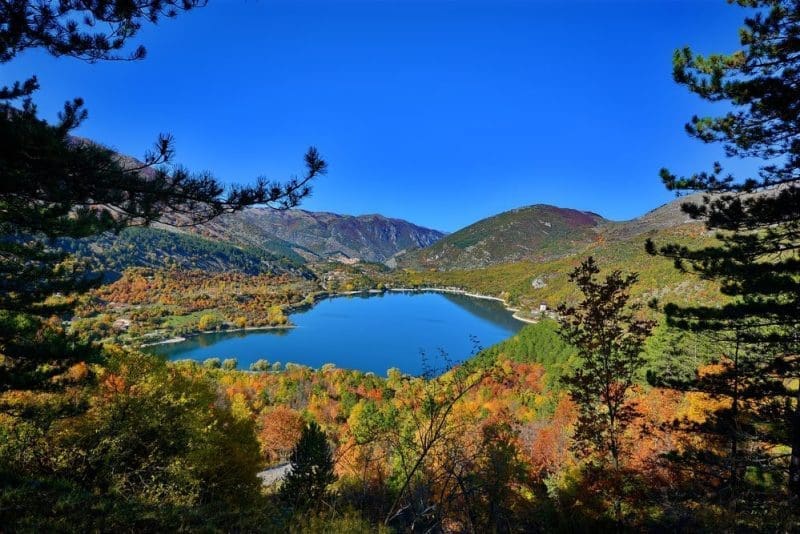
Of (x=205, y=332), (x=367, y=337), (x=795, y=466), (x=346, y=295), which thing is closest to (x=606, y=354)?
(x=795, y=466)

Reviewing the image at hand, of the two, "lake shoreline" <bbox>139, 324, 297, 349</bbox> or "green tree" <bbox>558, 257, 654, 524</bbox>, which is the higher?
"green tree" <bbox>558, 257, 654, 524</bbox>

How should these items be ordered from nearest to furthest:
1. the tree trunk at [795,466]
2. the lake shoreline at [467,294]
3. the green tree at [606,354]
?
the tree trunk at [795,466], the green tree at [606,354], the lake shoreline at [467,294]

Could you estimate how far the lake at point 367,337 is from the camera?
239 feet

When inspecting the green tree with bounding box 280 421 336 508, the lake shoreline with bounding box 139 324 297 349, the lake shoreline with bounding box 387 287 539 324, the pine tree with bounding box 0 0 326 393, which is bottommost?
the lake shoreline with bounding box 139 324 297 349

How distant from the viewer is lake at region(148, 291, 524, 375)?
7281 centimetres

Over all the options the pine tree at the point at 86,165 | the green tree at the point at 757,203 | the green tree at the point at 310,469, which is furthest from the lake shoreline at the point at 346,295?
the green tree at the point at 757,203

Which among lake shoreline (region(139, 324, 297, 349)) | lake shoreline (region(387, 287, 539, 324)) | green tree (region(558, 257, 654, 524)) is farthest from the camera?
lake shoreline (region(387, 287, 539, 324))

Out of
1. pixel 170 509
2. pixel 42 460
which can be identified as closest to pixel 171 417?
pixel 42 460

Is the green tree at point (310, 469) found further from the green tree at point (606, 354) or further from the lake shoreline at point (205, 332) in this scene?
the lake shoreline at point (205, 332)

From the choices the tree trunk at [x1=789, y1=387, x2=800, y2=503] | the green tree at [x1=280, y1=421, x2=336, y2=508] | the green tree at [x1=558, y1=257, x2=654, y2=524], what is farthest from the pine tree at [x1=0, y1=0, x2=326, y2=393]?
the green tree at [x1=280, y1=421, x2=336, y2=508]

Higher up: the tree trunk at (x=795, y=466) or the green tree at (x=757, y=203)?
the green tree at (x=757, y=203)

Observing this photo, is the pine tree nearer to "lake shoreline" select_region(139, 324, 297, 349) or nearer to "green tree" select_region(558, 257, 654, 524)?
"green tree" select_region(558, 257, 654, 524)

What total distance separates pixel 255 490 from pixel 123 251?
180986 millimetres

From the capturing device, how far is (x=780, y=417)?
21.8 ft
